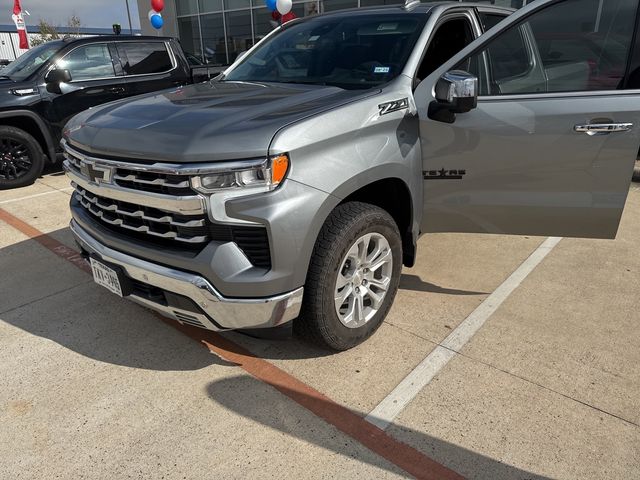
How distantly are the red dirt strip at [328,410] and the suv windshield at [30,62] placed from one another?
5343 millimetres

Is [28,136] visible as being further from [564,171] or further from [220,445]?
[564,171]

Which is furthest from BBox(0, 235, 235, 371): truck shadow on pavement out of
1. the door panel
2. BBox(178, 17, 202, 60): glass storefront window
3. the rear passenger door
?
BBox(178, 17, 202, 60): glass storefront window

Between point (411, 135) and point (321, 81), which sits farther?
point (321, 81)

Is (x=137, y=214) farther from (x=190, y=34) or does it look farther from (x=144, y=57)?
(x=190, y=34)

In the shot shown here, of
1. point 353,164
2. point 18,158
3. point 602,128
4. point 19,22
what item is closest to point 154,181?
point 353,164

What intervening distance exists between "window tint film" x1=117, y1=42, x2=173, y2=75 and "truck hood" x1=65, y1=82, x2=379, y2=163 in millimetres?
4879

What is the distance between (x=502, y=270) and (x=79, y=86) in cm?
609

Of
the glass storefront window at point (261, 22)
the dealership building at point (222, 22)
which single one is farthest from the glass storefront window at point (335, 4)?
the glass storefront window at point (261, 22)

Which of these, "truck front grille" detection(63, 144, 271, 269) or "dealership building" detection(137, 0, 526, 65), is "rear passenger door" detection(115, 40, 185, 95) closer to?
"truck front grille" detection(63, 144, 271, 269)

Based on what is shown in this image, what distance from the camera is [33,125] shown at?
21.7 ft

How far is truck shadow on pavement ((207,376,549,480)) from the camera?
212 cm

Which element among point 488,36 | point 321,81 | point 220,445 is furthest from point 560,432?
point 321,81

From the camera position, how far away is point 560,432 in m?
2.30

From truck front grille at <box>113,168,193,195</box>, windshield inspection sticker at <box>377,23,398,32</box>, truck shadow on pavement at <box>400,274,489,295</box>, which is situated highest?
windshield inspection sticker at <box>377,23,398,32</box>
